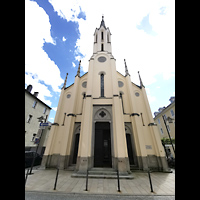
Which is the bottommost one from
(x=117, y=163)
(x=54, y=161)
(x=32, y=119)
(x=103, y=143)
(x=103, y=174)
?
(x=103, y=174)

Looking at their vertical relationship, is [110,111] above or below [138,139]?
above

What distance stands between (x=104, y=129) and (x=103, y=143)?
2.04 meters

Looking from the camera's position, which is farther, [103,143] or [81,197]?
[103,143]

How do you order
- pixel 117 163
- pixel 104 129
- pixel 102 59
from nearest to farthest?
pixel 117 163 → pixel 104 129 → pixel 102 59

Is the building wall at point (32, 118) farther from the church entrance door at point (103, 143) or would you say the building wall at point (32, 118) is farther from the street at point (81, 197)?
the street at point (81, 197)

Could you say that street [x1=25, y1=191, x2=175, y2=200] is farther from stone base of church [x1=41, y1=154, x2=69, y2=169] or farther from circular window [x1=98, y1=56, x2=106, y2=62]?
circular window [x1=98, y1=56, x2=106, y2=62]

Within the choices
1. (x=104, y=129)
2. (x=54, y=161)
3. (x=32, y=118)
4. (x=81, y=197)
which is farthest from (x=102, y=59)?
(x=32, y=118)

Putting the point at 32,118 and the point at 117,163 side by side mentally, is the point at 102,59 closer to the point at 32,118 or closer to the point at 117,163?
the point at 117,163

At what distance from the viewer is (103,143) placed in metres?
13.5

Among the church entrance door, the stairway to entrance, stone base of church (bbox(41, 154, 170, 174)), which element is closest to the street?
the stairway to entrance
